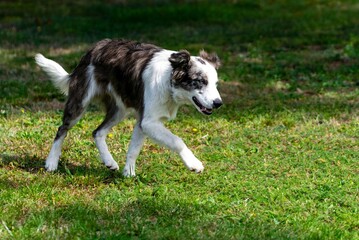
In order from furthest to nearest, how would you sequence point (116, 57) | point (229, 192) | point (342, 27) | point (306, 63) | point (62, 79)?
point (342, 27) → point (306, 63) → point (62, 79) → point (116, 57) → point (229, 192)

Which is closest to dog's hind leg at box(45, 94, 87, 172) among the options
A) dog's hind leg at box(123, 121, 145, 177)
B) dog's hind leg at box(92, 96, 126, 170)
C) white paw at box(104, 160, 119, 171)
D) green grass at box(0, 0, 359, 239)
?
green grass at box(0, 0, 359, 239)

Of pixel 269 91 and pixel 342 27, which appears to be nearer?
pixel 269 91

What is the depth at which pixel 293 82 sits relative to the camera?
11.8 meters

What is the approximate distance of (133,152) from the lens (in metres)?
7.07

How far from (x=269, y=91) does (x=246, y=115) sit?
5.70 feet

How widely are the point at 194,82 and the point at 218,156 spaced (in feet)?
4.85

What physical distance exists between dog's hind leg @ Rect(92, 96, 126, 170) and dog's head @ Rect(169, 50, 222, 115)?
3.33 ft

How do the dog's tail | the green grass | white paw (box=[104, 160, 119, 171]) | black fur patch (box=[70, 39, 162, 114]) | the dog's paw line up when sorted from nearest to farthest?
the green grass, the dog's paw, black fur patch (box=[70, 39, 162, 114]), white paw (box=[104, 160, 119, 171]), the dog's tail

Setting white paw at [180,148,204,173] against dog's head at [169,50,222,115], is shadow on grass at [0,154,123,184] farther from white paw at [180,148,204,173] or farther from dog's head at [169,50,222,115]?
dog's head at [169,50,222,115]

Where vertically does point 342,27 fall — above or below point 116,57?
below

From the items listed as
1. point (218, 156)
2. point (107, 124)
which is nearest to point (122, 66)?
point (107, 124)

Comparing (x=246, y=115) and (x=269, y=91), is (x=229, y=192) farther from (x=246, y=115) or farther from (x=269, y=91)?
(x=269, y=91)

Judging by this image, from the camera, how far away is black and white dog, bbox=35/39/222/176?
6.57 m

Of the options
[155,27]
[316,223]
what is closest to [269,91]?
[316,223]
